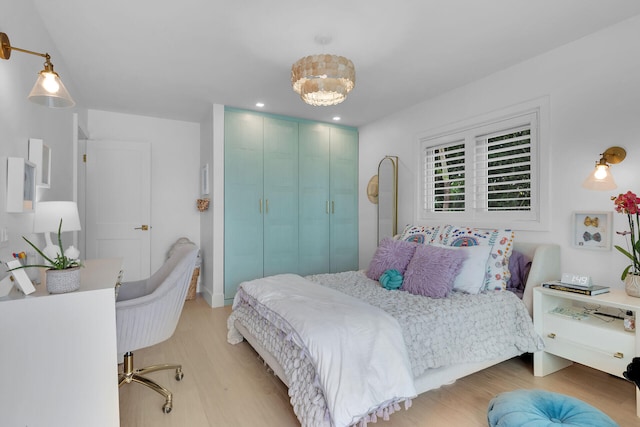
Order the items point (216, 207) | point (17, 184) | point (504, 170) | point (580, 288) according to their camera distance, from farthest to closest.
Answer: point (216, 207)
point (504, 170)
point (580, 288)
point (17, 184)

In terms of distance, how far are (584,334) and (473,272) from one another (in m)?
0.75

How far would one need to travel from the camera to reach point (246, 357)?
2615 mm

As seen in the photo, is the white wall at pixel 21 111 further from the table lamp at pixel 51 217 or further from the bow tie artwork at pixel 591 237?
the bow tie artwork at pixel 591 237

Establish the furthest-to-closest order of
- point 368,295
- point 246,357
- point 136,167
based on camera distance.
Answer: point 136,167
point 246,357
point 368,295

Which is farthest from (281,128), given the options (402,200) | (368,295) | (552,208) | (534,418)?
(534,418)

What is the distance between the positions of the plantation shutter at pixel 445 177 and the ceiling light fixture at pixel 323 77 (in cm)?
165

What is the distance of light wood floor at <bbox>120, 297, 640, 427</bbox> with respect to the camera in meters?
1.83

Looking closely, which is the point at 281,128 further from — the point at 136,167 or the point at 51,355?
the point at 51,355

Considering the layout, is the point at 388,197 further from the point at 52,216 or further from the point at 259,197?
the point at 52,216

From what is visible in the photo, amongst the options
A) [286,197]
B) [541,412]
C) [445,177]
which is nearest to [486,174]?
[445,177]

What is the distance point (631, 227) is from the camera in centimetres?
209

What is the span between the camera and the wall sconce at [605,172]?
2.23 meters

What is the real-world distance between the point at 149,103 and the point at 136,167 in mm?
877

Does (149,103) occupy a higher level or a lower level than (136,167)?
higher
